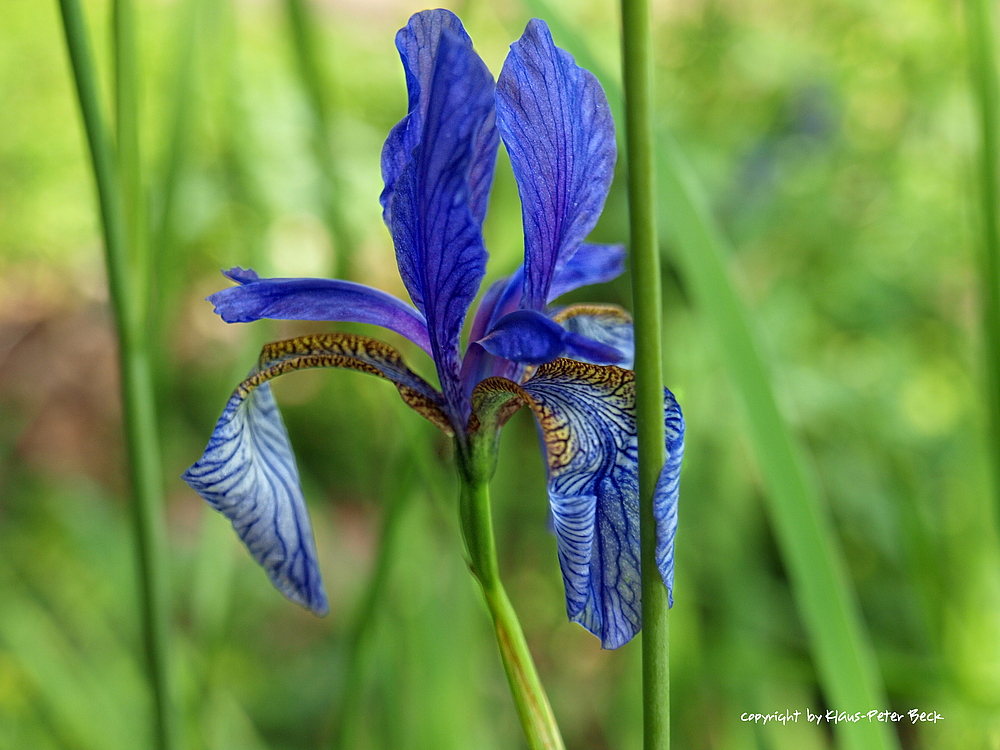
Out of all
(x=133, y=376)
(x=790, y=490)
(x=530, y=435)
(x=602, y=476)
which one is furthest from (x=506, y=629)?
(x=530, y=435)

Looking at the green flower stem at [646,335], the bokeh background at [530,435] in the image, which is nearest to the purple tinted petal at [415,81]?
the green flower stem at [646,335]

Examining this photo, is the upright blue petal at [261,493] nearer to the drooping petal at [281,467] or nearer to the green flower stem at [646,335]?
the drooping petal at [281,467]

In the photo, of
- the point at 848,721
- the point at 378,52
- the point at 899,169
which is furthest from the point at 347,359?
the point at 378,52

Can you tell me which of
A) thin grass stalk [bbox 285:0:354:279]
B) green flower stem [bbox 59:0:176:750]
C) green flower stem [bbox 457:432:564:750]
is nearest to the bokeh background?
thin grass stalk [bbox 285:0:354:279]

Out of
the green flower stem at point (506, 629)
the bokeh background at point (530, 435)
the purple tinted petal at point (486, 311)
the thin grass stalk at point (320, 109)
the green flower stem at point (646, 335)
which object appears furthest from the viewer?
the bokeh background at point (530, 435)

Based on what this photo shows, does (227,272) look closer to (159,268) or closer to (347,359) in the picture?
(347,359)

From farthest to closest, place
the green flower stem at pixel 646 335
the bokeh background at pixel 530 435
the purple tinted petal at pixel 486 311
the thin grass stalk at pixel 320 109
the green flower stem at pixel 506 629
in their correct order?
the bokeh background at pixel 530 435, the thin grass stalk at pixel 320 109, the purple tinted petal at pixel 486 311, the green flower stem at pixel 506 629, the green flower stem at pixel 646 335

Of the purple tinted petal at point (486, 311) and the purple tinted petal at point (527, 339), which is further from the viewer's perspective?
the purple tinted petal at point (486, 311)
